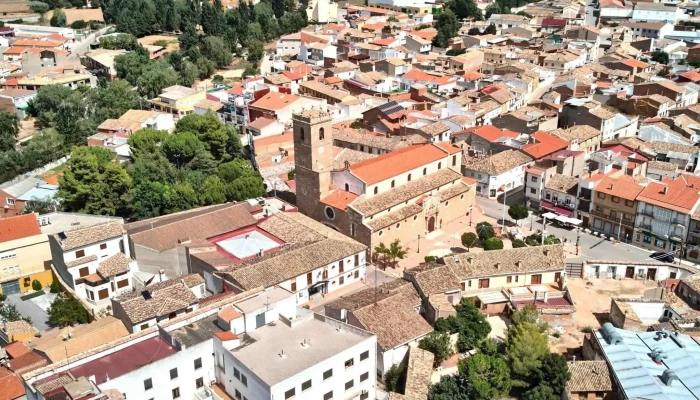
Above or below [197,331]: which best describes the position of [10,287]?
below

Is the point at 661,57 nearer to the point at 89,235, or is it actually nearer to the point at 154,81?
the point at 154,81

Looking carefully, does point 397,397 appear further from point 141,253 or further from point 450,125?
point 450,125

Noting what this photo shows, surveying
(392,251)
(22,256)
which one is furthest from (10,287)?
(392,251)

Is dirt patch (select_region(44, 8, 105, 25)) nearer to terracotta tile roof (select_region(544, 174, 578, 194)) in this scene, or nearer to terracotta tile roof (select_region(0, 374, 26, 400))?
terracotta tile roof (select_region(544, 174, 578, 194))

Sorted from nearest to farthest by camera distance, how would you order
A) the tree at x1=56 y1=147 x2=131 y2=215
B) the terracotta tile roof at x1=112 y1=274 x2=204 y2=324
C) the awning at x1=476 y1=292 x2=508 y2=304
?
the terracotta tile roof at x1=112 y1=274 x2=204 y2=324 < the awning at x1=476 y1=292 x2=508 y2=304 < the tree at x1=56 y1=147 x2=131 y2=215

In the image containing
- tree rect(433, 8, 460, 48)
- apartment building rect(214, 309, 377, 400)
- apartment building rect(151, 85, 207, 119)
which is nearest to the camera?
apartment building rect(214, 309, 377, 400)

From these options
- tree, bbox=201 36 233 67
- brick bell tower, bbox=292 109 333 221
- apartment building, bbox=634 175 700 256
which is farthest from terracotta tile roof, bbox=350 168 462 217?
tree, bbox=201 36 233 67

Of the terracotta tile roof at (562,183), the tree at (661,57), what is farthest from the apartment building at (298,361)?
the tree at (661,57)
